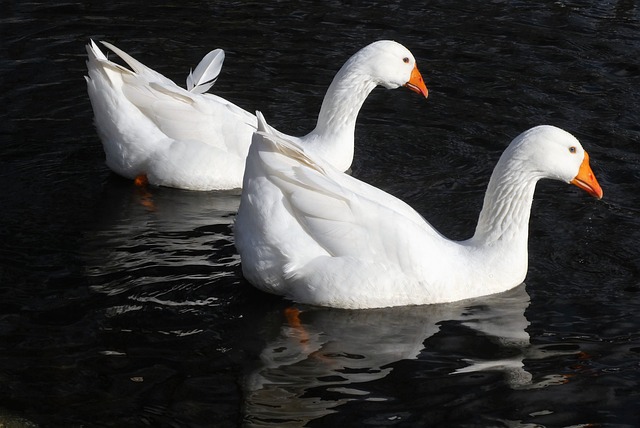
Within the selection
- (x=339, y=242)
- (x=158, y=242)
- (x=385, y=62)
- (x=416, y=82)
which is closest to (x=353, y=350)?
(x=339, y=242)

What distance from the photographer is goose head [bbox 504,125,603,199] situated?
7480 millimetres

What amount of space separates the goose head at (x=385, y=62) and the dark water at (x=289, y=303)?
0.78 metres

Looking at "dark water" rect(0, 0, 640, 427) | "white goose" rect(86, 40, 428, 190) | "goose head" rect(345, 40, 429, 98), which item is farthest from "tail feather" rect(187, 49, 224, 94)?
"goose head" rect(345, 40, 429, 98)

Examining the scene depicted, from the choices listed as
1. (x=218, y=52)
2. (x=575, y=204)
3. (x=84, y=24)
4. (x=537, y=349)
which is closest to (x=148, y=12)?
(x=84, y=24)

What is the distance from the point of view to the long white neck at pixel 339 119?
952 cm

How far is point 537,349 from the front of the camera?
6.81 m

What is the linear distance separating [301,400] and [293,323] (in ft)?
3.47

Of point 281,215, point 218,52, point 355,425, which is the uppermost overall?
point 218,52

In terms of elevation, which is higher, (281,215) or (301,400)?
(281,215)

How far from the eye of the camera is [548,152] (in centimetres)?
749

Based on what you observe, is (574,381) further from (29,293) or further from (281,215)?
(29,293)

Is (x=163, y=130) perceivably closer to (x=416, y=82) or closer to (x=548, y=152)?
(x=416, y=82)

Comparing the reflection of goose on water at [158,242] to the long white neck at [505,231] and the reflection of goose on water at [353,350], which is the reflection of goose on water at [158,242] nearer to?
the reflection of goose on water at [353,350]

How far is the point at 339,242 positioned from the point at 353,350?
0.79 m
